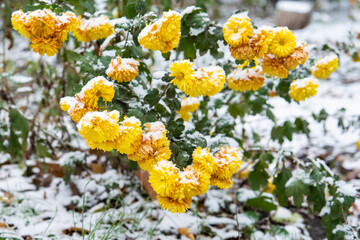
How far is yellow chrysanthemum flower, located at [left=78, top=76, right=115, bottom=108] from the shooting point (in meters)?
1.04

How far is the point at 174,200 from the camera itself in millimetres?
1023

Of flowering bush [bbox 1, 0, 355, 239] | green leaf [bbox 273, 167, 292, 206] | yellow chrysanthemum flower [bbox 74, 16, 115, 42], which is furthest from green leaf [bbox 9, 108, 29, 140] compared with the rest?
green leaf [bbox 273, 167, 292, 206]

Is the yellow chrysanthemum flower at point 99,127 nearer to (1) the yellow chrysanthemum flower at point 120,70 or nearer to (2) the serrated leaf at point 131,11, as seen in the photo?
(1) the yellow chrysanthemum flower at point 120,70

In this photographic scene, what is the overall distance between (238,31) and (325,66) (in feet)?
2.00

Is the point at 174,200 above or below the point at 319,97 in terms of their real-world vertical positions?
above

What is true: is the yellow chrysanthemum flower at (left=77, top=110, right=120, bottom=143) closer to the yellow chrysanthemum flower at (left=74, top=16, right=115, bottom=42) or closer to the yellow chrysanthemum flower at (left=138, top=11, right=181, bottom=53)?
the yellow chrysanthemum flower at (left=138, top=11, right=181, bottom=53)

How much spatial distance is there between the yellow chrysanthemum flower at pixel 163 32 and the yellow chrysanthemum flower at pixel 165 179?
435 millimetres

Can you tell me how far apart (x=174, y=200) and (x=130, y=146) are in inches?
8.9

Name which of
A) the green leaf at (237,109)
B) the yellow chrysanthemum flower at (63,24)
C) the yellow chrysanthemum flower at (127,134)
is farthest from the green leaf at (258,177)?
the yellow chrysanthemum flower at (63,24)

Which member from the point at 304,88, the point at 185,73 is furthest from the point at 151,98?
the point at 304,88

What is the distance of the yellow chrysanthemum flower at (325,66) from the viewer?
154 cm

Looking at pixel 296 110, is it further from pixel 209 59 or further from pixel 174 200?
pixel 174 200

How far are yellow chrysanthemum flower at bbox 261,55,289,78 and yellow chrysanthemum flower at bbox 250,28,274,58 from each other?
80 mm

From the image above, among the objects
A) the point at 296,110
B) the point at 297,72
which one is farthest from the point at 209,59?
the point at 296,110
